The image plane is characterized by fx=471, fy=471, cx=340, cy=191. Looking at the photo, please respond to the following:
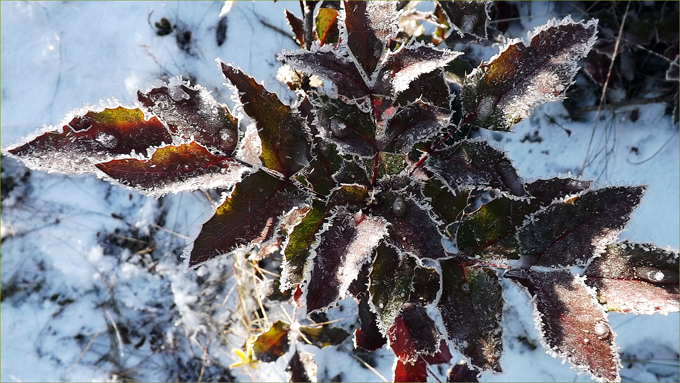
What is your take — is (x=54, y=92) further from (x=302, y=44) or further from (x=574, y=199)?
(x=574, y=199)

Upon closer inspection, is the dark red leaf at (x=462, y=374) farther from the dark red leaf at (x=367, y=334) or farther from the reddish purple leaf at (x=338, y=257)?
the reddish purple leaf at (x=338, y=257)

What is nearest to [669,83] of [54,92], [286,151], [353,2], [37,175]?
[353,2]

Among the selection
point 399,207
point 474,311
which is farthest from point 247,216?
point 474,311

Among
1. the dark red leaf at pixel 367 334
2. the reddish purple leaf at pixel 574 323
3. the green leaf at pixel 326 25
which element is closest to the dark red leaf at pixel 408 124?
the reddish purple leaf at pixel 574 323

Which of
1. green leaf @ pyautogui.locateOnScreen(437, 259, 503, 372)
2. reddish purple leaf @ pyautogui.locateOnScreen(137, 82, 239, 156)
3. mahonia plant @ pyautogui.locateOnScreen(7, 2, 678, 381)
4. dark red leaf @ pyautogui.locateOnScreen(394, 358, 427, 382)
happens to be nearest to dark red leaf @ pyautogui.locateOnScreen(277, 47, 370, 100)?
mahonia plant @ pyautogui.locateOnScreen(7, 2, 678, 381)

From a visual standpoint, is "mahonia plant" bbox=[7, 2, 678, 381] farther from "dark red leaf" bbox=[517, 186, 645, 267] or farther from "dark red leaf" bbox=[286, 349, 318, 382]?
"dark red leaf" bbox=[286, 349, 318, 382]
